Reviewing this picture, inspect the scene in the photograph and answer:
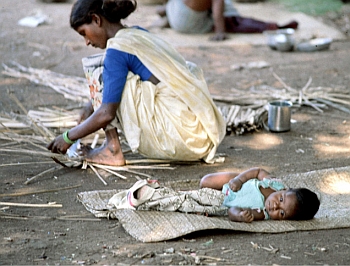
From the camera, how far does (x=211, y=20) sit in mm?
8156

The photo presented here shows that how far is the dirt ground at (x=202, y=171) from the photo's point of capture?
2.76 metres

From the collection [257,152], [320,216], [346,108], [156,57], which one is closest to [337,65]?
[346,108]

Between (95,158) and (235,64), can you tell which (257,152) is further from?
(235,64)

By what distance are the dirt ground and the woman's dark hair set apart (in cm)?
92

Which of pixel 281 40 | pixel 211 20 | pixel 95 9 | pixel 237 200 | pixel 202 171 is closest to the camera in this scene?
pixel 237 200

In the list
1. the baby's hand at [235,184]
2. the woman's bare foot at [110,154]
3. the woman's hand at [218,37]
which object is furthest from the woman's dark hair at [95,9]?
the woman's hand at [218,37]

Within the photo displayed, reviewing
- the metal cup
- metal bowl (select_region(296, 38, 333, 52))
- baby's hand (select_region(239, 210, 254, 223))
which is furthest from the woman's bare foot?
metal bowl (select_region(296, 38, 333, 52))

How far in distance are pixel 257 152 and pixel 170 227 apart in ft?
4.81

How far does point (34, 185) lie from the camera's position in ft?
12.2

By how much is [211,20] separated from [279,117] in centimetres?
374

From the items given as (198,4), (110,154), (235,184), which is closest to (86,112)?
(110,154)

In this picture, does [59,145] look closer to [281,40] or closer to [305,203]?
[305,203]

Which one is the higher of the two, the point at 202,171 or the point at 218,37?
the point at 202,171

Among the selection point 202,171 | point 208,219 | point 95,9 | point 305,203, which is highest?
point 95,9
